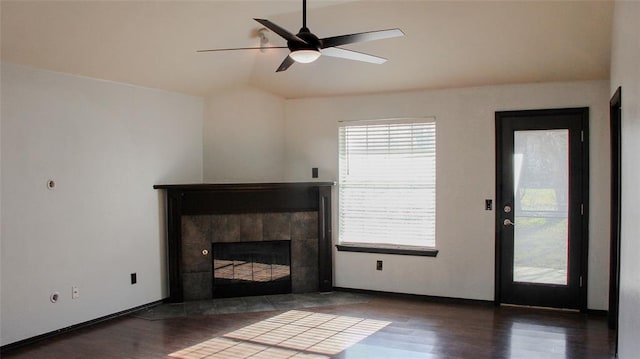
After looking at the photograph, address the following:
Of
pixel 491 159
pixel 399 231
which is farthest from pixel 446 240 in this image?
pixel 491 159

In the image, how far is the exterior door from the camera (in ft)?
15.3

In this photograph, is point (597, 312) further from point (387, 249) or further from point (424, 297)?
point (387, 249)

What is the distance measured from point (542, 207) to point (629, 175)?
1.91 m

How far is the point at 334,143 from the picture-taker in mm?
5648

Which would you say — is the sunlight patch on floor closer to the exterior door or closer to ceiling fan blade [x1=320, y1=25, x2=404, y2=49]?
the exterior door

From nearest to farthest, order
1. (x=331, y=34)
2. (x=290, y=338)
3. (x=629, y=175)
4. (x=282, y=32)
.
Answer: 1. (x=282, y=32)
2. (x=629, y=175)
3. (x=290, y=338)
4. (x=331, y=34)

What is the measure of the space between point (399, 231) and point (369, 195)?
21.4 inches

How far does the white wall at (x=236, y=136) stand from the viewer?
565 centimetres

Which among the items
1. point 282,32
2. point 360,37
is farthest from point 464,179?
point 282,32

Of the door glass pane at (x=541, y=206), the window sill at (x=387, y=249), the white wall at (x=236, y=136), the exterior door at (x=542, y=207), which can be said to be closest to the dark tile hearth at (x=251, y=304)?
the window sill at (x=387, y=249)

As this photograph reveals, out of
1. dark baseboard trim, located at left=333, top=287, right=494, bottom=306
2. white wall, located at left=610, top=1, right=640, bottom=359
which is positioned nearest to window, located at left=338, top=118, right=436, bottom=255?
dark baseboard trim, located at left=333, top=287, right=494, bottom=306

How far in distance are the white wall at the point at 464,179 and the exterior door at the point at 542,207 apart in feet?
0.28

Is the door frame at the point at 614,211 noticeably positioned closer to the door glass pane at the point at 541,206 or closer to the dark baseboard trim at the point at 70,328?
the door glass pane at the point at 541,206

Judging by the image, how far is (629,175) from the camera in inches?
115
